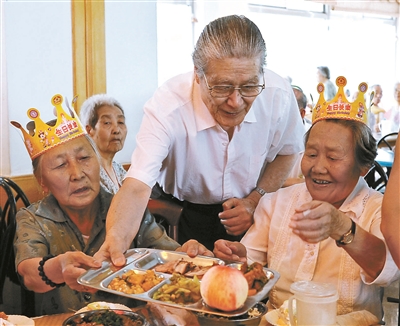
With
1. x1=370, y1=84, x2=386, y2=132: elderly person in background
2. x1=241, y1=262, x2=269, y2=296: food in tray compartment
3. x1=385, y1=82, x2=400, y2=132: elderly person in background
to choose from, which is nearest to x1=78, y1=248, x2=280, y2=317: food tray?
x1=241, y1=262, x2=269, y2=296: food in tray compartment

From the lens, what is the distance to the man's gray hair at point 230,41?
1.82 meters

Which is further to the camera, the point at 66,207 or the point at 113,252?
the point at 66,207

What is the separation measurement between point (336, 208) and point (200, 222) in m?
0.76

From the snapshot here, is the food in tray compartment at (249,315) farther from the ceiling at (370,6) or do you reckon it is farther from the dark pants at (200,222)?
the ceiling at (370,6)

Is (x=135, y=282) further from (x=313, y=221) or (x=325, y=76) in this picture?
(x=325, y=76)

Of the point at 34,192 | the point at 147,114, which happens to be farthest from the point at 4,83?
the point at 147,114

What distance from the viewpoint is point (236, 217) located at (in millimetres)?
2072

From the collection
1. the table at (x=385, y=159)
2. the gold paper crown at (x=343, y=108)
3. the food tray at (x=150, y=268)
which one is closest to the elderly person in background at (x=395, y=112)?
the table at (x=385, y=159)

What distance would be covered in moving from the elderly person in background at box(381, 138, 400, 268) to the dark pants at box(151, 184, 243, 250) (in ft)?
Result: 3.82

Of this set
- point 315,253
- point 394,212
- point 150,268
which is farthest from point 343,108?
point 150,268

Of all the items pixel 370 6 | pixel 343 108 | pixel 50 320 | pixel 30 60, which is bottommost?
pixel 50 320

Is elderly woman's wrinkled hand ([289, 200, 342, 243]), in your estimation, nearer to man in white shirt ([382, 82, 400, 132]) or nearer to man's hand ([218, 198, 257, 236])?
man's hand ([218, 198, 257, 236])

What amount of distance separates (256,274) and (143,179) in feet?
1.95

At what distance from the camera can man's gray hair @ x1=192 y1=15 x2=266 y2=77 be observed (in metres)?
1.82
